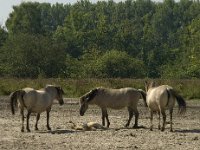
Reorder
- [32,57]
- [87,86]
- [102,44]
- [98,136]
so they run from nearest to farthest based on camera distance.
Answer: [98,136], [87,86], [32,57], [102,44]

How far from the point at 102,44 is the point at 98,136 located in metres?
78.9

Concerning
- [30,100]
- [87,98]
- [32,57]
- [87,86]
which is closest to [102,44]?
[32,57]

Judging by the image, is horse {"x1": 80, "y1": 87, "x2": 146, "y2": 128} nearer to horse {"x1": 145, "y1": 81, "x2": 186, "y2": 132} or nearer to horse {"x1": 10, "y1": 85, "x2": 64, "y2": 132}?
horse {"x1": 145, "y1": 81, "x2": 186, "y2": 132}

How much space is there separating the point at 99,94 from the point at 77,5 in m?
169

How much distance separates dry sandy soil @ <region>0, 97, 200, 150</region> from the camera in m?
16.2

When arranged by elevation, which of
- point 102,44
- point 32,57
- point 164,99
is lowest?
point 164,99

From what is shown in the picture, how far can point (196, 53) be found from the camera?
79875mm

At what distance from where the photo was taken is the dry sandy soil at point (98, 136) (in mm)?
16250

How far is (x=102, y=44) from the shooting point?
96.9 m

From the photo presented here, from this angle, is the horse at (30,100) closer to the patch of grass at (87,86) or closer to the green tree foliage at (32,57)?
the patch of grass at (87,86)

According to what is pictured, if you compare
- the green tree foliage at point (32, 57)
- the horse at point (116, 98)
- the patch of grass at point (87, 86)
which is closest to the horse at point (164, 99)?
the horse at point (116, 98)

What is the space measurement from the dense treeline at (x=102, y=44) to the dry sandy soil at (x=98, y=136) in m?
27.8

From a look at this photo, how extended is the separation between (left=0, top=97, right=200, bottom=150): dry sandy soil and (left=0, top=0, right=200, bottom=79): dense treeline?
27788mm

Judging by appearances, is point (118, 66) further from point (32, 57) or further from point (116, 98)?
point (116, 98)
